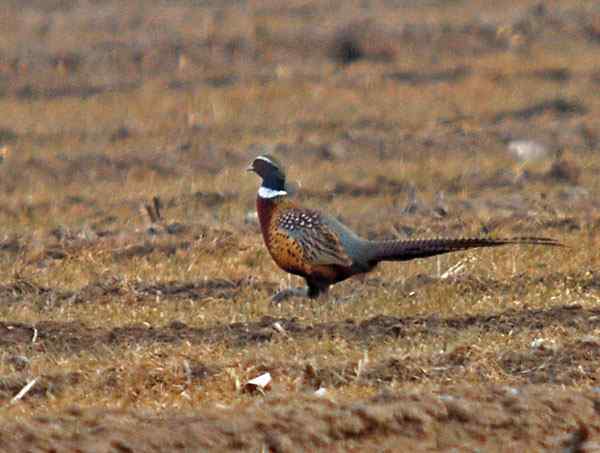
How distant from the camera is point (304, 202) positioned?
44.1ft

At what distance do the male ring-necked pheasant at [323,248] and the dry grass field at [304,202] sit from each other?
8.7 inches

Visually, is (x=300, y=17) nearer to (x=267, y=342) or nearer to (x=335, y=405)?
(x=267, y=342)

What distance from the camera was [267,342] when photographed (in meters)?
8.47

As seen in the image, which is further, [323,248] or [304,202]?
[304,202]

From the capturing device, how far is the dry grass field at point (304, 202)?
22.7ft

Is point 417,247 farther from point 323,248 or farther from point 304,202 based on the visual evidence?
point 304,202

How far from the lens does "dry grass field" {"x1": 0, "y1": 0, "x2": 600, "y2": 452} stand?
692 cm

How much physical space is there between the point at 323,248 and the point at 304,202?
147 inches

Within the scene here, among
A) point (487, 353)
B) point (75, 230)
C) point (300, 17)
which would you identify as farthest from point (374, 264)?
point (300, 17)

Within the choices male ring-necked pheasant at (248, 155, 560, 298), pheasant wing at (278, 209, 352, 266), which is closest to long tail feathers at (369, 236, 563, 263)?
male ring-necked pheasant at (248, 155, 560, 298)

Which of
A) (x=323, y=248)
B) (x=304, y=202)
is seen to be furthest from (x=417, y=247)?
(x=304, y=202)

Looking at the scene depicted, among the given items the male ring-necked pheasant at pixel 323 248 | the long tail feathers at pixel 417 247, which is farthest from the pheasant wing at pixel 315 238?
the long tail feathers at pixel 417 247

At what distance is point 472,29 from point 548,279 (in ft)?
36.6

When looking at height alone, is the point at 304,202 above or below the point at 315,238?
below
